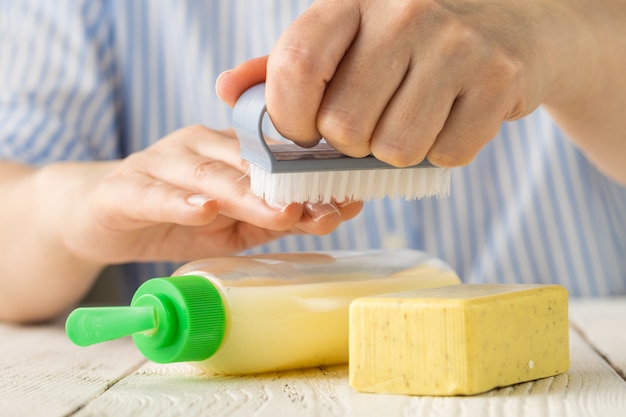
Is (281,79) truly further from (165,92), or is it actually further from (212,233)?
(165,92)

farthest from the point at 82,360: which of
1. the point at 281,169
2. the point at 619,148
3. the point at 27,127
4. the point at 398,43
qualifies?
the point at 619,148

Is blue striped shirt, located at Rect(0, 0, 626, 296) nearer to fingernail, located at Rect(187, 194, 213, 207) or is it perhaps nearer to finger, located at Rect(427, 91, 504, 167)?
fingernail, located at Rect(187, 194, 213, 207)

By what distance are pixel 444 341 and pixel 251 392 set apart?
130 millimetres

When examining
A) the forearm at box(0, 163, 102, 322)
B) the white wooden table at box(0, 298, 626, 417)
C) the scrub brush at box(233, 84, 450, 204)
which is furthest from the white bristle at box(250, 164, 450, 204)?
the forearm at box(0, 163, 102, 322)

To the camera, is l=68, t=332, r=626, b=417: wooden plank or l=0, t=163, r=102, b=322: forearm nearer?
l=68, t=332, r=626, b=417: wooden plank

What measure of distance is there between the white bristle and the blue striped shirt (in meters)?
0.52

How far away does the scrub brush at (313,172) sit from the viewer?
1.73 feet

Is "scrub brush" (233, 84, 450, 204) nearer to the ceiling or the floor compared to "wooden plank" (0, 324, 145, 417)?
nearer to the ceiling

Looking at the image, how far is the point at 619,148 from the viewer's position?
875 millimetres

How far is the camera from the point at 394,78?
507 mm

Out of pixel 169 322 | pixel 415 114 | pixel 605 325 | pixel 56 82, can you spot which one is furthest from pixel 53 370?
pixel 56 82

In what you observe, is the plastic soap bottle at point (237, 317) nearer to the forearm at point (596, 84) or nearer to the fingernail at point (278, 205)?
the fingernail at point (278, 205)

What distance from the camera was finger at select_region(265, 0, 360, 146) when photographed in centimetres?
49

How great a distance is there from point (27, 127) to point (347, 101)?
2.21ft
